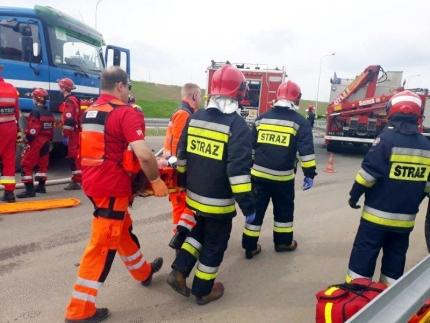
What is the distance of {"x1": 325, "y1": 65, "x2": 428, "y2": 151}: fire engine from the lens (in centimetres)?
1202

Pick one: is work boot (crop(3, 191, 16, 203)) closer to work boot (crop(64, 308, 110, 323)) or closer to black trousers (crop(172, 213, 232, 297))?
work boot (crop(64, 308, 110, 323))

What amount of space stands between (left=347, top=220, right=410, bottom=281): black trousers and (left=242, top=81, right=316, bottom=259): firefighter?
1.13 m

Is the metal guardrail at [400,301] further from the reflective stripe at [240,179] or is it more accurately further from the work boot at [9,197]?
the work boot at [9,197]

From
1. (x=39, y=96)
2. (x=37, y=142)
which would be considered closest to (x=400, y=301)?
(x=37, y=142)

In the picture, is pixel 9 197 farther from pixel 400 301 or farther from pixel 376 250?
pixel 400 301

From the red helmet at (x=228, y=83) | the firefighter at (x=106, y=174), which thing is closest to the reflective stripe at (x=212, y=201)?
the firefighter at (x=106, y=174)

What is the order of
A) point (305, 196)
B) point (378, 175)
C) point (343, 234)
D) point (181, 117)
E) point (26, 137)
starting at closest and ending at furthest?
point (378, 175), point (181, 117), point (343, 234), point (26, 137), point (305, 196)

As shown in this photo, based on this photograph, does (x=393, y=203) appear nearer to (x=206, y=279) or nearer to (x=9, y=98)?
(x=206, y=279)

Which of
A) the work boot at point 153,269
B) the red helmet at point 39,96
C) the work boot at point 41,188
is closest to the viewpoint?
the work boot at point 153,269

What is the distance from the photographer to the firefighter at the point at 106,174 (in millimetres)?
2596

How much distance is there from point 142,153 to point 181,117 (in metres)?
1.48

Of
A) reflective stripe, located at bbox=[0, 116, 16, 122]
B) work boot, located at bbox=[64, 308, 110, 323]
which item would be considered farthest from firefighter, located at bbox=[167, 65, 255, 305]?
reflective stripe, located at bbox=[0, 116, 16, 122]

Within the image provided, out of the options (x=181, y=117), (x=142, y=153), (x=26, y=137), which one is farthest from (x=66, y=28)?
(x=142, y=153)

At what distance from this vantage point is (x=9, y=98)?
5.09 metres
